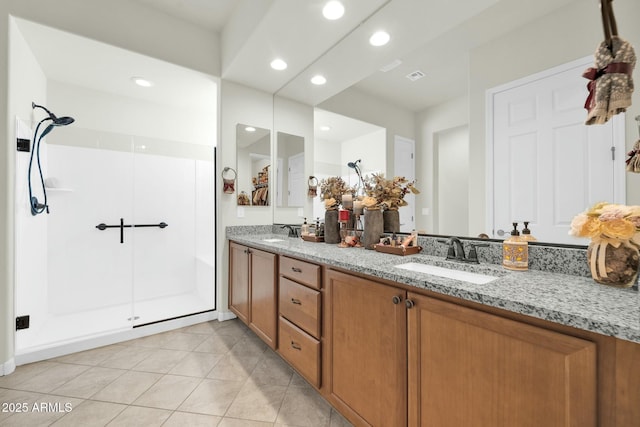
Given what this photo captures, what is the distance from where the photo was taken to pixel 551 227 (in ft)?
3.63

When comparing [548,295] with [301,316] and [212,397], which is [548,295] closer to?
[301,316]

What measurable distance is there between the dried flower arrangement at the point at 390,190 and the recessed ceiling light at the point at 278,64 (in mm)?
1441

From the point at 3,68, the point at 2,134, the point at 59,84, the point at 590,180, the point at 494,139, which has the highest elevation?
the point at 59,84

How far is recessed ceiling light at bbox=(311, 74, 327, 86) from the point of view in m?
2.49

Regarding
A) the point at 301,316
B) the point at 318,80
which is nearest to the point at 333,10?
the point at 318,80

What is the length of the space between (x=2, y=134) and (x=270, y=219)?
208 centimetres

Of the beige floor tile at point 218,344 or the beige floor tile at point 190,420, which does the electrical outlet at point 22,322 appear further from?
the beige floor tile at point 190,420

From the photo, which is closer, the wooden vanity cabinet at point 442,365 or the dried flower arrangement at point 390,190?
the wooden vanity cabinet at point 442,365

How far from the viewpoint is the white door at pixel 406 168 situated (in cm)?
158

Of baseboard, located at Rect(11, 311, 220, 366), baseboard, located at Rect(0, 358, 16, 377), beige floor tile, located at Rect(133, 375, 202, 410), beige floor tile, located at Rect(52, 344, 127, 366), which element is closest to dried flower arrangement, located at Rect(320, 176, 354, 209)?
beige floor tile, located at Rect(133, 375, 202, 410)

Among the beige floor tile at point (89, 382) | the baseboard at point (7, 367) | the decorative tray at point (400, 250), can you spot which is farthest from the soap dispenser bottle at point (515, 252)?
the baseboard at point (7, 367)

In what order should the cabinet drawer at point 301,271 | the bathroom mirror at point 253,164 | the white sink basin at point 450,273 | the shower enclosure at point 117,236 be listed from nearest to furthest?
the white sink basin at point 450,273 → the cabinet drawer at point 301,271 → the shower enclosure at point 117,236 → the bathroom mirror at point 253,164

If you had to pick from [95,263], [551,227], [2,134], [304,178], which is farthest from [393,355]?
[95,263]

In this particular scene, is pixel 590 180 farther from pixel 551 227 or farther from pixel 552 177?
pixel 551 227
